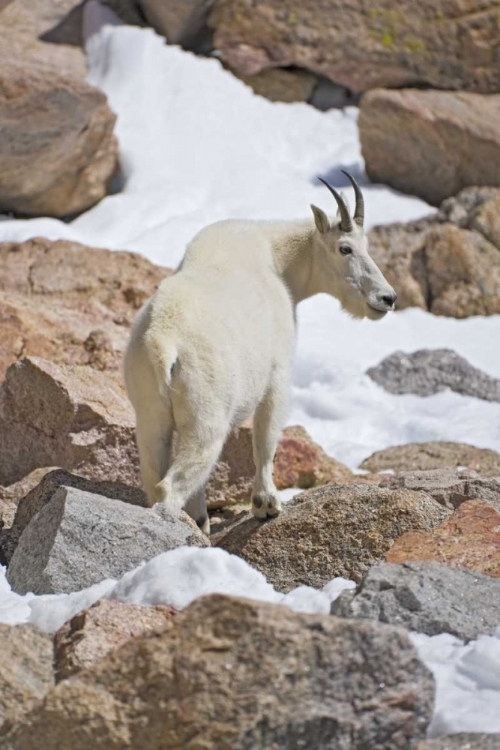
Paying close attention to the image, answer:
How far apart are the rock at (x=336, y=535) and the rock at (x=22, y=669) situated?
5.29 ft

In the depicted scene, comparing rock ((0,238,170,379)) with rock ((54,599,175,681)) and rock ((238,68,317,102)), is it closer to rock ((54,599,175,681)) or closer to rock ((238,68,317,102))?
rock ((54,599,175,681))

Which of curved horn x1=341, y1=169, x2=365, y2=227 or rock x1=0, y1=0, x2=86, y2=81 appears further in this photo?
rock x1=0, y1=0, x2=86, y2=81

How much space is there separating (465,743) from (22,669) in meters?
1.43

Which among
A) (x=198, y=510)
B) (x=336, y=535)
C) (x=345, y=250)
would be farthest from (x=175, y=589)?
(x=345, y=250)

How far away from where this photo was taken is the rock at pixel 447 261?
13273 millimetres

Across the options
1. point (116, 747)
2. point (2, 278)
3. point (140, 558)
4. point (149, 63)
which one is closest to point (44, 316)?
point (2, 278)

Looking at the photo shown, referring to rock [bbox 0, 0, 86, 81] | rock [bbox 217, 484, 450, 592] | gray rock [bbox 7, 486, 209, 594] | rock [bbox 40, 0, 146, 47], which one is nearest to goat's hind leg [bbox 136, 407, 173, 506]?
gray rock [bbox 7, 486, 209, 594]

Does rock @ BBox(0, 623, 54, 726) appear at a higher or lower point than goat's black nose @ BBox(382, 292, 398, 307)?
higher

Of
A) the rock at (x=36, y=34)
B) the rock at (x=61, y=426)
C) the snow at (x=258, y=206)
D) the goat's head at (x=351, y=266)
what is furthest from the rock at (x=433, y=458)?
the rock at (x=36, y=34)

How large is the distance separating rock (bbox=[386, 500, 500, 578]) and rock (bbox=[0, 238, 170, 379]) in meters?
3.86

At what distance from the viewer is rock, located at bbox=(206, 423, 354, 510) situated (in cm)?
744

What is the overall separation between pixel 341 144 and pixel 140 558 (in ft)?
40.1

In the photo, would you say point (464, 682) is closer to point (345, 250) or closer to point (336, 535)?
point (336, 535)

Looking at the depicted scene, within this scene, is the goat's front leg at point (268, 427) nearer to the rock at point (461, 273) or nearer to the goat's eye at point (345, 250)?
the goat's eye at point (345, 250)
